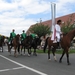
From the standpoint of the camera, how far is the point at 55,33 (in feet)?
43.6

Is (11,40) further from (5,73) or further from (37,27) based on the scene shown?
(37,27)

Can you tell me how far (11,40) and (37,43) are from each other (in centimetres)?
248

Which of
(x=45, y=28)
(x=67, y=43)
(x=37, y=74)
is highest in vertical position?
(x=45, y=28)

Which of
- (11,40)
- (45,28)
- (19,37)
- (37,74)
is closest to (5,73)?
(37,74)

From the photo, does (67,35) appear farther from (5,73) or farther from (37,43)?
(37,43)

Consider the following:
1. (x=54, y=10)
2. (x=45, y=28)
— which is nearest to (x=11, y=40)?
(x=54, y=10)

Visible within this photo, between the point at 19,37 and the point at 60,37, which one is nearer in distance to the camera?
the point at 60,37

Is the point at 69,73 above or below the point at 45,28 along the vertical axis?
below

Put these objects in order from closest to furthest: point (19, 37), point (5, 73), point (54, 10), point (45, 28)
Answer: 1. point (5, 73)
2. point (19, 37)
3. point (54, 10)
4. point (45, 28)

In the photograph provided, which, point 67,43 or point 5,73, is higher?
point 67,43

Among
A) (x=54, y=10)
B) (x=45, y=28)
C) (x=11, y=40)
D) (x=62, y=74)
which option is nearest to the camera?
(x=62, y=74)

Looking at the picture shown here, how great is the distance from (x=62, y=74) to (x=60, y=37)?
452 cm

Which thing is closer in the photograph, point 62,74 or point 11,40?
point 62,74

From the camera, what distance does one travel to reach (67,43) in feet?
40.4
